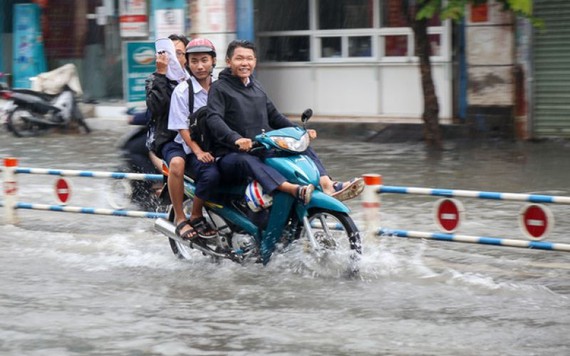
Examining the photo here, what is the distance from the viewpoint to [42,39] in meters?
21.5

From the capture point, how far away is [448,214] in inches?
313

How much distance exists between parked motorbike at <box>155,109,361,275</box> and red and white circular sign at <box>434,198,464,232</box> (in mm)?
772

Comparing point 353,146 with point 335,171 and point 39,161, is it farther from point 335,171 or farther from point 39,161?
point 39,161

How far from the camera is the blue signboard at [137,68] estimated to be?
645 inches

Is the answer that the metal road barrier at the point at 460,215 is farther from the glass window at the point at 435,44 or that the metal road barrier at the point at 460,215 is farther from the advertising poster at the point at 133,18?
the advertising poster at the point at 133,18

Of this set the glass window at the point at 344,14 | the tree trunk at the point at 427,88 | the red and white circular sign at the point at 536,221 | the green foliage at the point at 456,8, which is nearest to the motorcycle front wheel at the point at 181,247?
the red and white circular sign at the point at 536,221

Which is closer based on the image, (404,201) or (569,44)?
(404,201)

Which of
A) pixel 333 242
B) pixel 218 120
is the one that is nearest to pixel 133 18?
pixel 218 120

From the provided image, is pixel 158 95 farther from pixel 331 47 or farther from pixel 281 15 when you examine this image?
pixel 281 15

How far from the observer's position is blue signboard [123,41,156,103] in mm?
16391

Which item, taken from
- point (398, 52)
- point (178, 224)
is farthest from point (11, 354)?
point (398, 52)

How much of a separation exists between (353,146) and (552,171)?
384 cm

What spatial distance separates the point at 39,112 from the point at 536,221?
42.3ft

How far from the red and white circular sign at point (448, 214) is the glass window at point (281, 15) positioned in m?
11.1
